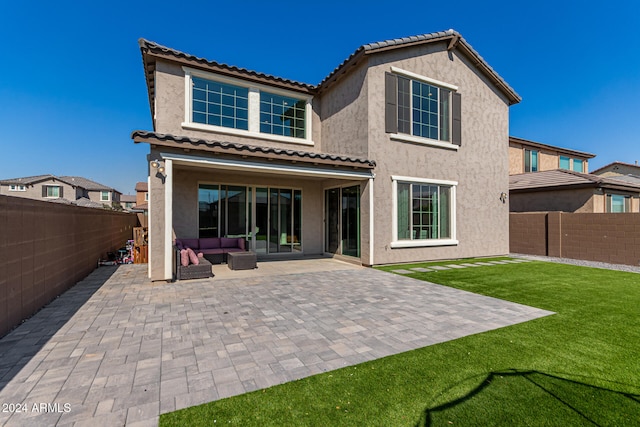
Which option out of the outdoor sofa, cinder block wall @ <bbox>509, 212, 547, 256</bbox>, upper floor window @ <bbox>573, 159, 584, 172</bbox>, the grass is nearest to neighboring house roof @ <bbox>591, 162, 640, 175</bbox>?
upper floor window @ <bbox>573, 159, 584, 172</bbox>

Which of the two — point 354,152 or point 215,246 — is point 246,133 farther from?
point 215,246

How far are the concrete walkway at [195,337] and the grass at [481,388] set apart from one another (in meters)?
0.28

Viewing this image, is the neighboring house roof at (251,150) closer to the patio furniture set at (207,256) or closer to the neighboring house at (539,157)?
the patio furniture set at (207,256)

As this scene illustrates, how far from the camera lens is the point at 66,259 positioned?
695 cm

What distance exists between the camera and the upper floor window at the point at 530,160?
73.3 ft

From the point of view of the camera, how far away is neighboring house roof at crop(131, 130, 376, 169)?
283 inches

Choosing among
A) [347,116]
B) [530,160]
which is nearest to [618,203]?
[530,160]

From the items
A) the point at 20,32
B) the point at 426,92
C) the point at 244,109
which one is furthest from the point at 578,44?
the point at 20,32

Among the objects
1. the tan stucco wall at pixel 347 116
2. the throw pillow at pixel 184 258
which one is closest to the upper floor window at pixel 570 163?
the tan stucco wall at pixel 347 116

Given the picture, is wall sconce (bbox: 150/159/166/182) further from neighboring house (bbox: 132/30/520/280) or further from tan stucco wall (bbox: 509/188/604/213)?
tan stucco wall (bbox: 509/188/604/213)

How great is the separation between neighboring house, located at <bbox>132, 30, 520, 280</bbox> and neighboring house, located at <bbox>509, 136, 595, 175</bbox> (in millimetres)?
9390

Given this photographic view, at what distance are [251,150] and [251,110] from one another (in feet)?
13.5

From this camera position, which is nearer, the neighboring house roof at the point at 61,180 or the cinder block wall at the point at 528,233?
the cinder block wall at the point at 528,233

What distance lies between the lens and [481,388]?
2.98 meters
